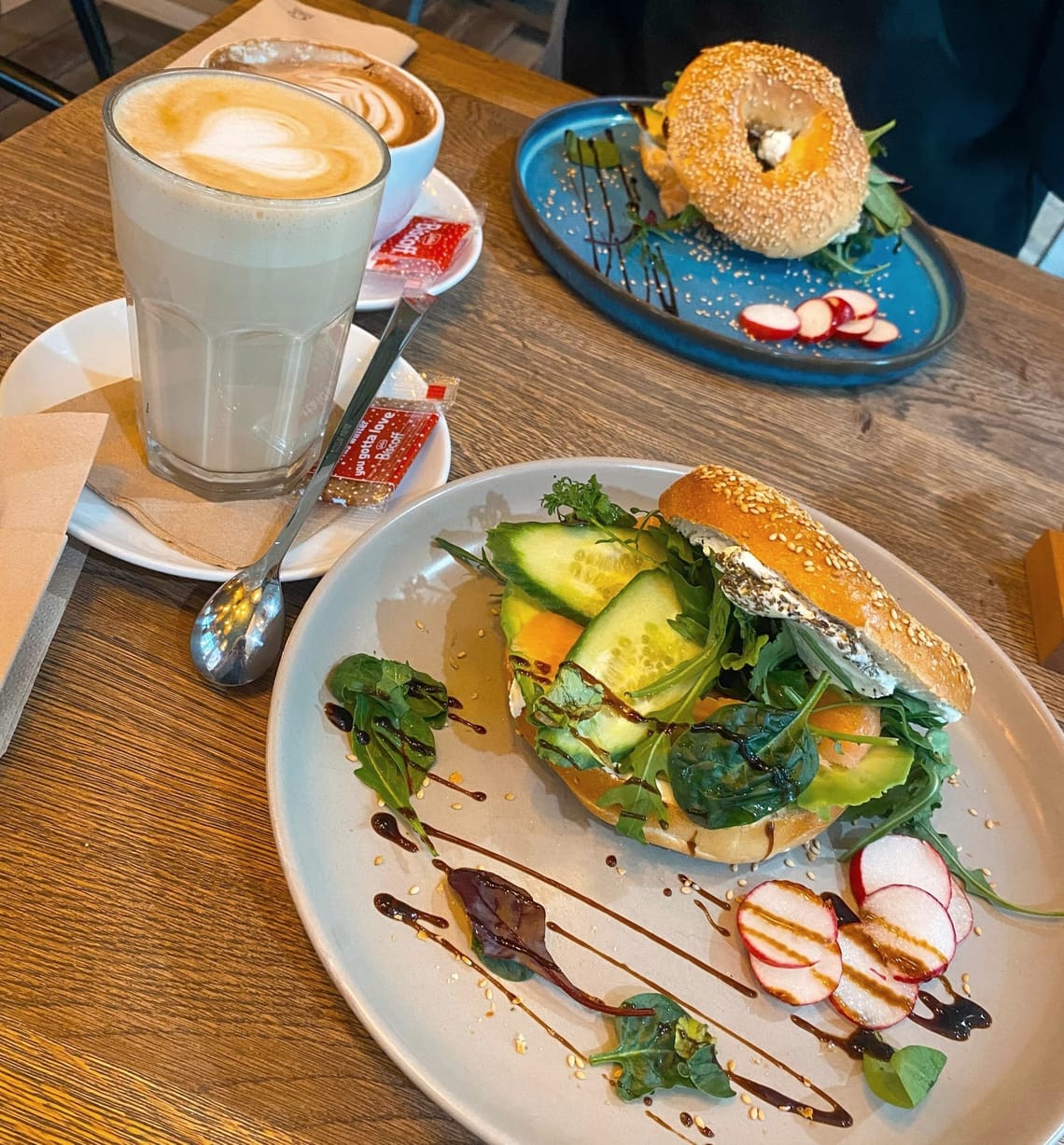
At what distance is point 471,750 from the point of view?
894mm

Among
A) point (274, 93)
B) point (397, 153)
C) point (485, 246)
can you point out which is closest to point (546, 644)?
point (274, 93)

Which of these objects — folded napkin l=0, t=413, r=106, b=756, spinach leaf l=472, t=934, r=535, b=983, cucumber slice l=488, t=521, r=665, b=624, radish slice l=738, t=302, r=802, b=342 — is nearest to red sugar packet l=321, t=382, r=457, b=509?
cucumber slice l=488, t=521, r=665, b=624

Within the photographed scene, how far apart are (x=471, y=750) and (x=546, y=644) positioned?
5.0 inches

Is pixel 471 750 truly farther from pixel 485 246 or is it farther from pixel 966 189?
pixel 966 189

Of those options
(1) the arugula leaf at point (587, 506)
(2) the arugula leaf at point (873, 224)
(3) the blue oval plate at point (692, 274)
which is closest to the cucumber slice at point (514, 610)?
(1) the arugula leaf at point (587, 506)

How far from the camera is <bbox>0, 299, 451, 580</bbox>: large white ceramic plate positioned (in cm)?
88

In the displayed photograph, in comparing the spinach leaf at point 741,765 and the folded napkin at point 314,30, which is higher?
the folded napkin at point 314,30

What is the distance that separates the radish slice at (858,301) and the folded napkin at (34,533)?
4.30ft

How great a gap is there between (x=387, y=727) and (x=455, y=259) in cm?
86

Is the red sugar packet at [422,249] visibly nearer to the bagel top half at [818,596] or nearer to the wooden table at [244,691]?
the wooden table at [244,691]

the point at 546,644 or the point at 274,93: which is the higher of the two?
the point at 274,93

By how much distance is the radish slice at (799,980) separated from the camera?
778 mm

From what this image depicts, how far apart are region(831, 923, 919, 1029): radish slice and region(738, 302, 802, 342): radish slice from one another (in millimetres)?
1034

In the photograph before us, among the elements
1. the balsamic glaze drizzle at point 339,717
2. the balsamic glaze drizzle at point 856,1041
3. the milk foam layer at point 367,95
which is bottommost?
the balsamic glaze drizzle at point 856,1041
